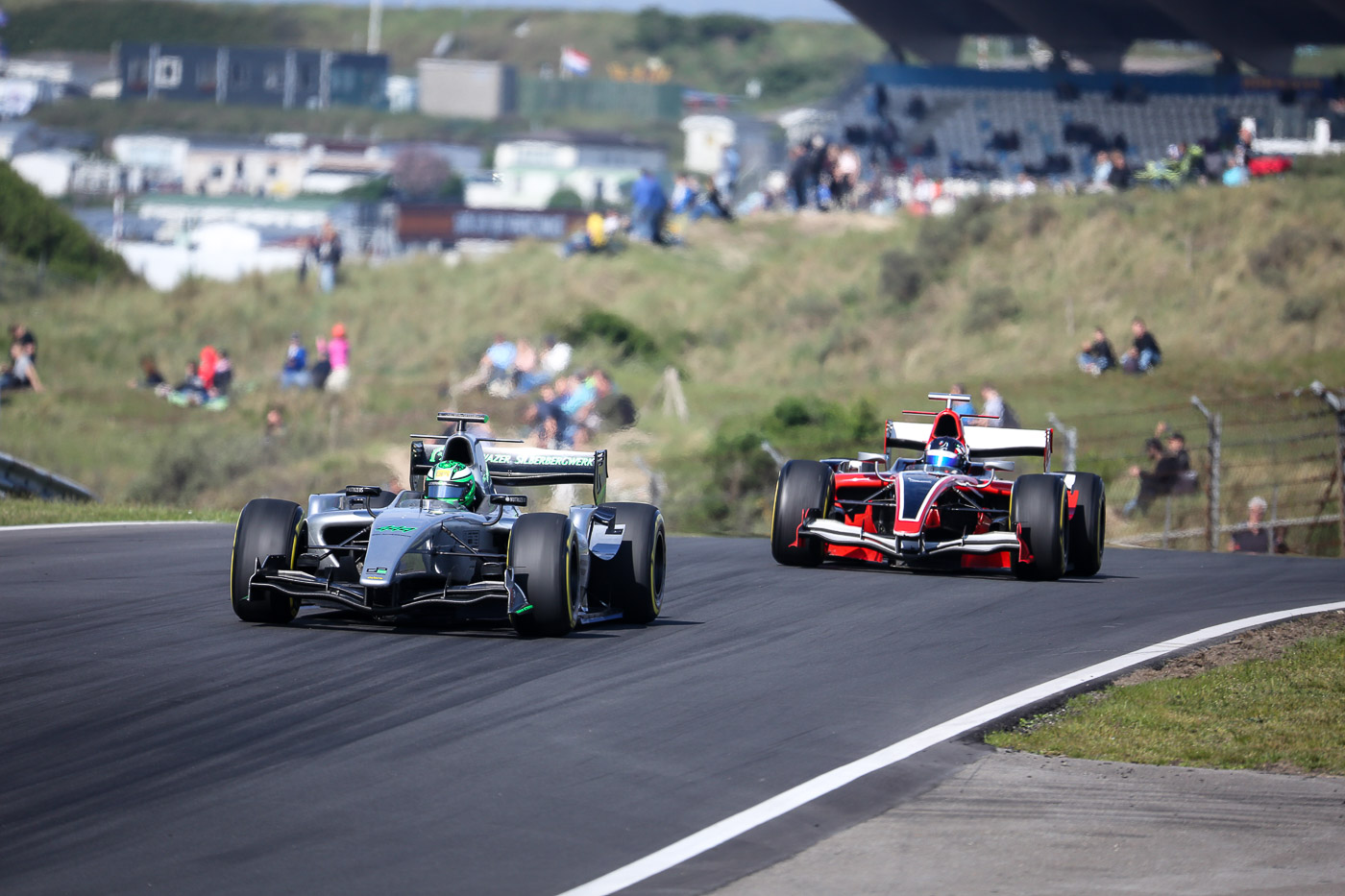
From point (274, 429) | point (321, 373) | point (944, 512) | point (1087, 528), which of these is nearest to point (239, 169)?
point (321, 373)

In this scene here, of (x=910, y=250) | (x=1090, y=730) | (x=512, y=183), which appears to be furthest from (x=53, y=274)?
(x=512, y=183)

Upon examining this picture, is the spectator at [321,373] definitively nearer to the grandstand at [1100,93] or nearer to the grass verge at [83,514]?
the grass verge at [83,514]

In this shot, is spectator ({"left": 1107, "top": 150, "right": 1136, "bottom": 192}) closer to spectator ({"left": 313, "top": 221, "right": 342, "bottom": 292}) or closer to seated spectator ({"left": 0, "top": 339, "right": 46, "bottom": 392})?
spectator ({"left": 313, "top": 221, "right": 342, "bottom": 292})

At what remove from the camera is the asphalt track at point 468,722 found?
599 cm

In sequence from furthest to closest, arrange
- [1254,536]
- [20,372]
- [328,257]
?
[328,257] < [20,372] < [1254,536]

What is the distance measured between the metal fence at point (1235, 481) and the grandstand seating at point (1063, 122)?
2684 cm

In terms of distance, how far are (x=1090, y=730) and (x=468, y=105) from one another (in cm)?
13009

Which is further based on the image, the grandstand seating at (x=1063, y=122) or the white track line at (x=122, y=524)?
the grandstand seating at (x=1063, y=122)

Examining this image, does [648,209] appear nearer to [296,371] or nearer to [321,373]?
[296,371]

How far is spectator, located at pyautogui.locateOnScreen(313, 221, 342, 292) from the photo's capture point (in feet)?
145

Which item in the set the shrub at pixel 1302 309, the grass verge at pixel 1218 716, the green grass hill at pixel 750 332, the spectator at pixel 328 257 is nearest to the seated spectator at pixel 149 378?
the green grass hill at pixel 750 332

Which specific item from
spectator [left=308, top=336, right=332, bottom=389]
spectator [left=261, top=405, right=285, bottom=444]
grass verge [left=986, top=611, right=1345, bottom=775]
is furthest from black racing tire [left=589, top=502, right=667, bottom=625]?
spectator [left=308, top=336, right=332, bottom=389]

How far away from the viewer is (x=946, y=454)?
14.0 meters

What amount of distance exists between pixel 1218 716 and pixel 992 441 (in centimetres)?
638
